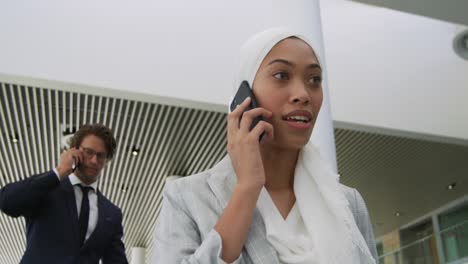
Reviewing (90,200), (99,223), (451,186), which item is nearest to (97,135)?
(90,200)

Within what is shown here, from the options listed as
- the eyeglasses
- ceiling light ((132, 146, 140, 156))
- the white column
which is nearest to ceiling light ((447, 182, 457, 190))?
ceiling light ((132, 146, 140, 156))

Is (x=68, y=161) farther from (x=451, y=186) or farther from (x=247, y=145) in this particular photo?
(x=451, y=186)

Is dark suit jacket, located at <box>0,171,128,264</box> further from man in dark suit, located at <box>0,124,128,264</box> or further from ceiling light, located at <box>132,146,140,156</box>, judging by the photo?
ceiling light, located at <box>132,146,140,156</box>

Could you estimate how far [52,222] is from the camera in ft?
7.44

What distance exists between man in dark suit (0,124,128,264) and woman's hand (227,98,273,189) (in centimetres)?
147

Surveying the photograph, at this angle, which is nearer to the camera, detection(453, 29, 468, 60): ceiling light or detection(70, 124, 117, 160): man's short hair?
detection(70, 124, 117, 160): man's short hair

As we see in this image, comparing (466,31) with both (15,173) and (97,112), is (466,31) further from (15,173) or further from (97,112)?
(15,173)

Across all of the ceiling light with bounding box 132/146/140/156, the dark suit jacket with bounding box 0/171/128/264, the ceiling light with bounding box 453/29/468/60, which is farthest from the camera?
the ceiling light with bounding box 132/146/140/156

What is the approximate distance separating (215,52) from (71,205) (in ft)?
19.5

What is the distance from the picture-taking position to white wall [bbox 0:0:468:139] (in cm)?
739

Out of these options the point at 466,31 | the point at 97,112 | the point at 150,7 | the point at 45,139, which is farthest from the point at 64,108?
the point at 466,31

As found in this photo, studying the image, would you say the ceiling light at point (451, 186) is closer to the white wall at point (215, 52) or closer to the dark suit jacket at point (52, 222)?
the white wall at point (215, 52)

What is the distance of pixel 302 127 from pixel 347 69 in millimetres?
8109

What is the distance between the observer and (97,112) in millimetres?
8938
